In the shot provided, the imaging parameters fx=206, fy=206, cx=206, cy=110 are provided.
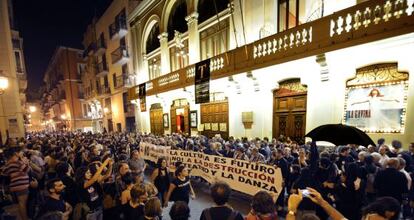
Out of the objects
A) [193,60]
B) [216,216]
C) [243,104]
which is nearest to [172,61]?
[193,60]

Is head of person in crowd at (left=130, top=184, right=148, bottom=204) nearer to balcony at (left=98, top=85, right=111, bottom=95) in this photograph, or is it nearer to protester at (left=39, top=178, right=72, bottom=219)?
protester at (left=39, top=178, right=72, bottom=219)

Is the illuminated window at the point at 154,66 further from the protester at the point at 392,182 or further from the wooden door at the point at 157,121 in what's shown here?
the protester at the point at 392,182

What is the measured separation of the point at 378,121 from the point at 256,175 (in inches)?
212

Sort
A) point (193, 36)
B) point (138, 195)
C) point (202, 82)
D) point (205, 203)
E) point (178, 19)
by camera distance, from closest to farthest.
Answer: point (138, 195) < point (205, 203) < point (202, 82) < point (193, 36) < point (178, 19)

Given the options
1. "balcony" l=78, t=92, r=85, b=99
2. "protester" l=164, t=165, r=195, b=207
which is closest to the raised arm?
"protester" l=164, t=165, r=195, b=207

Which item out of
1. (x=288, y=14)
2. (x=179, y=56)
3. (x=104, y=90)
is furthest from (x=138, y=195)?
(x=104, y=90)

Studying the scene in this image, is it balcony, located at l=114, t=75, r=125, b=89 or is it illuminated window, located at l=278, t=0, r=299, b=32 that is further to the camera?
balcony, located at l=114, t=75, r=125, b=89

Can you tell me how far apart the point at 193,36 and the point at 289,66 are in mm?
7990

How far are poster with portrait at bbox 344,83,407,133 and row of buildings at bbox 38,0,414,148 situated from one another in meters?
0.03

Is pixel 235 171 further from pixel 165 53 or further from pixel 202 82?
pixel 165 53

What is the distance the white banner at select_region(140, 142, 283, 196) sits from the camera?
408cm

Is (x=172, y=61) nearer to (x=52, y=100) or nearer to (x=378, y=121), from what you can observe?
(x=378, y=121)

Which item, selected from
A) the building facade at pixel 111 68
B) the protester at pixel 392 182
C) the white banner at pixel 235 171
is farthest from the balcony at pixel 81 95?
the protester at pixel 392 182

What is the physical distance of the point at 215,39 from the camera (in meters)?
13.5
